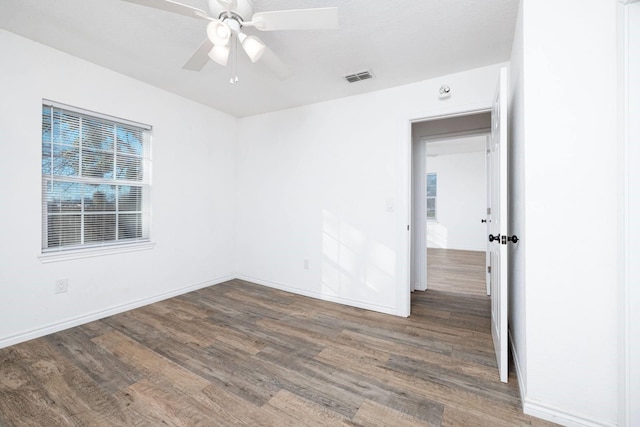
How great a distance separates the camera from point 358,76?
2824mm

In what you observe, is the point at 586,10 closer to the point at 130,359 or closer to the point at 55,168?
the point at 130,359

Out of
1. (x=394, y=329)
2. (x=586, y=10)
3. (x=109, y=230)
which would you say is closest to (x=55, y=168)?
(x=109, y=230)

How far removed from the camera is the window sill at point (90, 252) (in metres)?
2.50

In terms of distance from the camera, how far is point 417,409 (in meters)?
1.59

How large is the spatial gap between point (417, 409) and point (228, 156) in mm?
3862

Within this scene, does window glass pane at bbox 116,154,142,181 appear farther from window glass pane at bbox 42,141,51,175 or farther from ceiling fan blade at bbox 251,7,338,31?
ceiling fan blade at bbox 251,7,338,31

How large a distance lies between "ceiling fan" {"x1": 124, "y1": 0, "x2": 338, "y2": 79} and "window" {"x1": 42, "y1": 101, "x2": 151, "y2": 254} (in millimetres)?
1821

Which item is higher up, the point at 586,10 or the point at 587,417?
the point at 586,10

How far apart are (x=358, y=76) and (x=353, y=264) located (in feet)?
6.85

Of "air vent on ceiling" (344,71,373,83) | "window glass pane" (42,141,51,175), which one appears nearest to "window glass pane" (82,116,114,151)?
"window glass pane" (42,141,51,175)

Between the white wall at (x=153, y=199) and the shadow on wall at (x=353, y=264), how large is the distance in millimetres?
1726

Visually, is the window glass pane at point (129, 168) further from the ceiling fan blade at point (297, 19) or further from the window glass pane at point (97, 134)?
the ceiling fan blade at point (297, 19)

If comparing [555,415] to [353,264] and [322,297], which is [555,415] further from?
[322,297]

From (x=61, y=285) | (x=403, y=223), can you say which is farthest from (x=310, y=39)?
(x=61, y=285)
